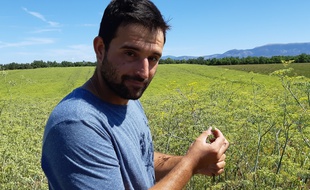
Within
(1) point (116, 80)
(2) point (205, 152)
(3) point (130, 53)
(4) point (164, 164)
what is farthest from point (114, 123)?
(4) point (164, 164)

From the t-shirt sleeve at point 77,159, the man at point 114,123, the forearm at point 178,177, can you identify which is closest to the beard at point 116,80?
the man at point 114,123

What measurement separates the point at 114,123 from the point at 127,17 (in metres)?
0.46

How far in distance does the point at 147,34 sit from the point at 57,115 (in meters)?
0.51

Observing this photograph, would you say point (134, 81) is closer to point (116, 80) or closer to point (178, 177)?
point (116, 80)

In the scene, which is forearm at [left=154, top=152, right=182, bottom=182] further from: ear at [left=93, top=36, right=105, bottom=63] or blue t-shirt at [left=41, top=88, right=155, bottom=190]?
ear at [left=93, top=36, right=105, bottom=63]

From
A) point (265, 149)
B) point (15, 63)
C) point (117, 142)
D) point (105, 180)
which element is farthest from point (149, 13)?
point (15, 63)

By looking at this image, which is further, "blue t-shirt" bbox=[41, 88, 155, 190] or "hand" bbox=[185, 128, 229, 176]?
"hand" bbox=[185, 128, 229, 176]

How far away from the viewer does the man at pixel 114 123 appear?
4.11 feet

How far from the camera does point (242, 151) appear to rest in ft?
11.0

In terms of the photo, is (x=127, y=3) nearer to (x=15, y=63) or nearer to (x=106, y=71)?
(x=106, y=71)

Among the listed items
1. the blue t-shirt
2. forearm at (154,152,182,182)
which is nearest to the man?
the blue t-shirt

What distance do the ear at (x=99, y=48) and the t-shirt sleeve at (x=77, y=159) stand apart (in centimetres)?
37

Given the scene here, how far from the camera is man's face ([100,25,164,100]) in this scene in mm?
1442

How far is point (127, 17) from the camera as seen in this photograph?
1440 mm
